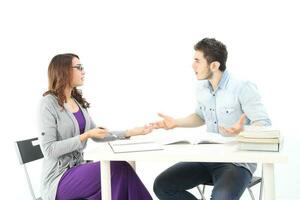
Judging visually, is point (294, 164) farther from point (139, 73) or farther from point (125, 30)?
point (125, 30)

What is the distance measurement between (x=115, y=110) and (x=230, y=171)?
1781 mm

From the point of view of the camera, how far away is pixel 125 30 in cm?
379

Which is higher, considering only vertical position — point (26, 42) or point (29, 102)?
point (26, 42)

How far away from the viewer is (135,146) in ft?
7.06

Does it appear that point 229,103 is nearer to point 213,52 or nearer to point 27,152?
point 213,52

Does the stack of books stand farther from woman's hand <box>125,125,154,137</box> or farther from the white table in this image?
woman's hand <box>125,125,154,137</box>

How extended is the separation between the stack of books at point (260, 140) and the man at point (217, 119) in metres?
0.28

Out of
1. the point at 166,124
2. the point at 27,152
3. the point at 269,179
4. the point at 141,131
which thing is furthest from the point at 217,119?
the point at 27,152

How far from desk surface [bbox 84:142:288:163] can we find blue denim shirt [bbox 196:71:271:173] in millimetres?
359

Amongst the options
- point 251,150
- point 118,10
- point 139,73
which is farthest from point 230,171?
point 118,10

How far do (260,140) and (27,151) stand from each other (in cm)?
155

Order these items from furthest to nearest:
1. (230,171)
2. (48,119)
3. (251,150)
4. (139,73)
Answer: (139,73) < (48,119) < (230,171) < (251,150)

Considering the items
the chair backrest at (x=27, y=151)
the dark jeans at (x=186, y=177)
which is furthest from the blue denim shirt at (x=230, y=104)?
the chair backrest at (x=27, y=151)

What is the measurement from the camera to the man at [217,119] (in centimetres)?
223
